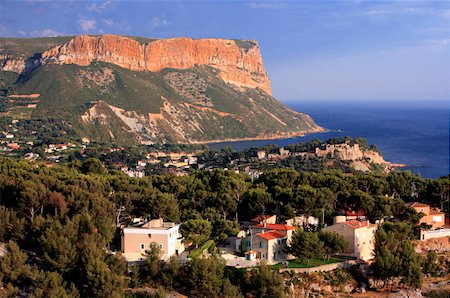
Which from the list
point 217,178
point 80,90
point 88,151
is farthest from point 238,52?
point 217,178

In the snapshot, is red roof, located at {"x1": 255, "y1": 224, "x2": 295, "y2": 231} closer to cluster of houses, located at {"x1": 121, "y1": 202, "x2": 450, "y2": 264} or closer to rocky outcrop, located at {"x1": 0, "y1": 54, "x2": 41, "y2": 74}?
cluster of houses, located at {"x1": 121, "y1": 202, "x2": 450, "y2": 264}

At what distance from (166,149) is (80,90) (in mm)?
30356

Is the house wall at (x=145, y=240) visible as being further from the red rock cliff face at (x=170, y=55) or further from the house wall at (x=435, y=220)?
the red rock cliff face at (x=170, y=55)

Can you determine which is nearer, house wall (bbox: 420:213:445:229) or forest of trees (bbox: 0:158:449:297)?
forest of trees (bbox: 0:158:449:297)

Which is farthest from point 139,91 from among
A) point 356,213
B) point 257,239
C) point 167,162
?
point 257,239

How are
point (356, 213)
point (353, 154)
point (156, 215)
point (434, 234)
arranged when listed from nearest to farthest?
point (156, 215) < point (434, 234) < point (356, 213) < point (353, 154)

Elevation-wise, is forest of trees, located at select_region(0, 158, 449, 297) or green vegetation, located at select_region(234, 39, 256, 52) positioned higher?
green vegetation, located at select_region(234, 39, 256, 52)

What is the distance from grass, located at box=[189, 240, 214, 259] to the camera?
2253 cm

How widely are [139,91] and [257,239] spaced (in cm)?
9719

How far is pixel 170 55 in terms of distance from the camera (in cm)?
13938

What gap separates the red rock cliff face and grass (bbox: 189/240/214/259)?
102378mm

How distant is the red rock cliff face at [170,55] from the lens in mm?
122188

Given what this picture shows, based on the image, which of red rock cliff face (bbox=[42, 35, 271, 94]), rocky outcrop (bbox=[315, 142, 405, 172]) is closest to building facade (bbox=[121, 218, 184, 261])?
rocky outcrop (bbox=[315, 142, 405, 172])

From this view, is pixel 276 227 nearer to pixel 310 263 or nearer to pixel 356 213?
pixel 310 263
